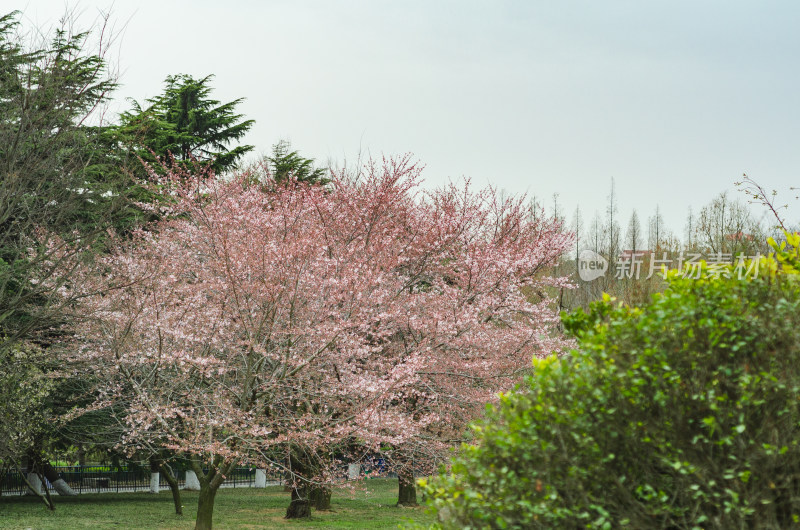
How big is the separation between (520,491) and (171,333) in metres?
9.60

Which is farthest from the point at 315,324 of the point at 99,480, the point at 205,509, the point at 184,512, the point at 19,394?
the point at 99,480

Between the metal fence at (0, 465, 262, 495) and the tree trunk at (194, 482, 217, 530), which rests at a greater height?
the tree trunk at (194, 482, 217, 530)

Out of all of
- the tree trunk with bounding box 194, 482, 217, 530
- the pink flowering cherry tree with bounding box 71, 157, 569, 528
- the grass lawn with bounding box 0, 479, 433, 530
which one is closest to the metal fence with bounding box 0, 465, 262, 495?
the grass lawn with bounding box 0, 479, 433, 530

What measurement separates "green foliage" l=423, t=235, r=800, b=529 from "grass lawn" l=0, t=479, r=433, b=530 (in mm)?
9277

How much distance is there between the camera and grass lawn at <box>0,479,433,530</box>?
50.6 feet

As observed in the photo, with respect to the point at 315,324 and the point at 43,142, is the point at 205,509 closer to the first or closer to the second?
the point at 315,324

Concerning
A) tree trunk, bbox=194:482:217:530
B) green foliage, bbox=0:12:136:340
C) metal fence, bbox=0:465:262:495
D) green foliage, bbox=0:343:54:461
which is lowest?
metal fence, bbox=0:465:262:495

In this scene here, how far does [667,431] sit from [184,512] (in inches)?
689

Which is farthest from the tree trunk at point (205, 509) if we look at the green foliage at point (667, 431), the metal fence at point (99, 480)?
the metal fence at point (99, 480)

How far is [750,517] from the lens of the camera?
10.4 feet

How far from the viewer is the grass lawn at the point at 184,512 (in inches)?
607

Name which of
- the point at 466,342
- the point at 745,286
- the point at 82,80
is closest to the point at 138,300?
the point at 82,80

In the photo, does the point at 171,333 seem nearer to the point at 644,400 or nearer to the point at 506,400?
the point at 506,400

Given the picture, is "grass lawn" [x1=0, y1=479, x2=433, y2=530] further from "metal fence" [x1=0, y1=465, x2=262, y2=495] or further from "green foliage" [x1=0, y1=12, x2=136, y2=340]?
"green foliage" [x1=0, y1=12, x2=136, y2=340]
